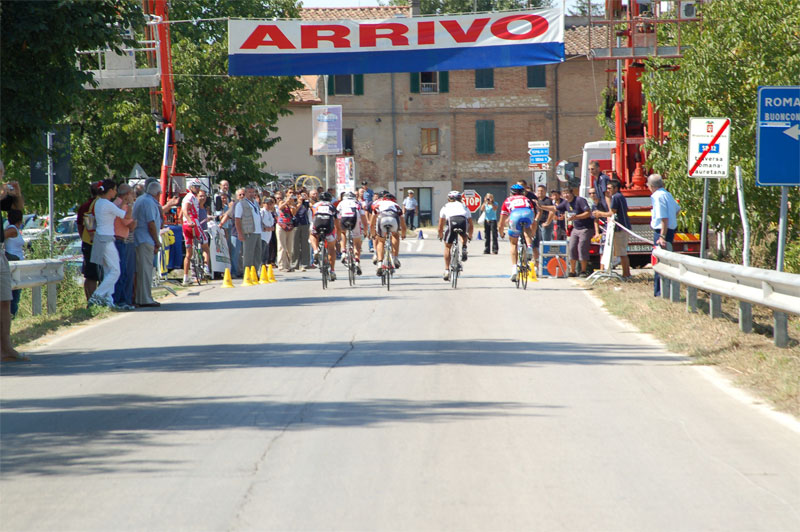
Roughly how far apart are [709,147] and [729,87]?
14.9 feet

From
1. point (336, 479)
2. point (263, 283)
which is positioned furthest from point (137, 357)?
point (263, 283)

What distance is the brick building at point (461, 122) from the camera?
218ft

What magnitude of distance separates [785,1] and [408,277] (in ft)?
30.1

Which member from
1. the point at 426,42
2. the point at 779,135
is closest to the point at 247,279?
the point at 426,42

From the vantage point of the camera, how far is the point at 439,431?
24.2 feet

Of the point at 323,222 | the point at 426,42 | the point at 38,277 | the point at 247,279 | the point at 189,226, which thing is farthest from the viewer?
the point at 247,279

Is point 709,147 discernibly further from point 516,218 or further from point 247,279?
point 247,279

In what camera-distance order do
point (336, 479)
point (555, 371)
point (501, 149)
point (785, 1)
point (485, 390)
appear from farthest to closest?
point (501, 149) < point (785, 1) < point (555, 371) < point (485, 390) < point (336, 479)

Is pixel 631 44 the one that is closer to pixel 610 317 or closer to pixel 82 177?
pixel 610 317

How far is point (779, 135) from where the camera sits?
12602mm

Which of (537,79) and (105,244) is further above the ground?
(537,79)

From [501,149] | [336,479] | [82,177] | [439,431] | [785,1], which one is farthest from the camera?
[501,149]

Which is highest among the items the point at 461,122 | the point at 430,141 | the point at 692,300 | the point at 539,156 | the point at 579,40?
the point at 579,40

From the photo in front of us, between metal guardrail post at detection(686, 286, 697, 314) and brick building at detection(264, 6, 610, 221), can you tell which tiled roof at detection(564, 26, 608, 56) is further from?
metal guardrail post at detection(686, 286, 697, 314)
